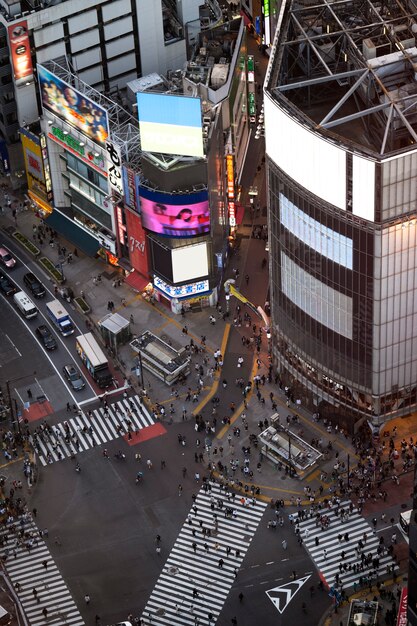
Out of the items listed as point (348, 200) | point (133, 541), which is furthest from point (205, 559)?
point (348, 200)

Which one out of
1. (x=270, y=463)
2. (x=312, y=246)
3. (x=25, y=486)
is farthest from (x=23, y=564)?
(x=312, y=246)

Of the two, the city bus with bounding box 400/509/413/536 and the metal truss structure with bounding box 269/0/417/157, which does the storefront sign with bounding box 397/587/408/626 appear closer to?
the city bus with bounding box 400/509/413/536

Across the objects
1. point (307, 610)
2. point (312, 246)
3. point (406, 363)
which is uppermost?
point (312, 246)

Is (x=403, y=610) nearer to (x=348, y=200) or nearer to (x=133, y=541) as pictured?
(x=133, y=541)

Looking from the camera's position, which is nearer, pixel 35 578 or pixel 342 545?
pixel 35 578

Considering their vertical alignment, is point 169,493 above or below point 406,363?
below

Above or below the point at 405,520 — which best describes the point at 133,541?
below

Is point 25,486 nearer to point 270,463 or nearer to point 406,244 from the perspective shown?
point 270,463
